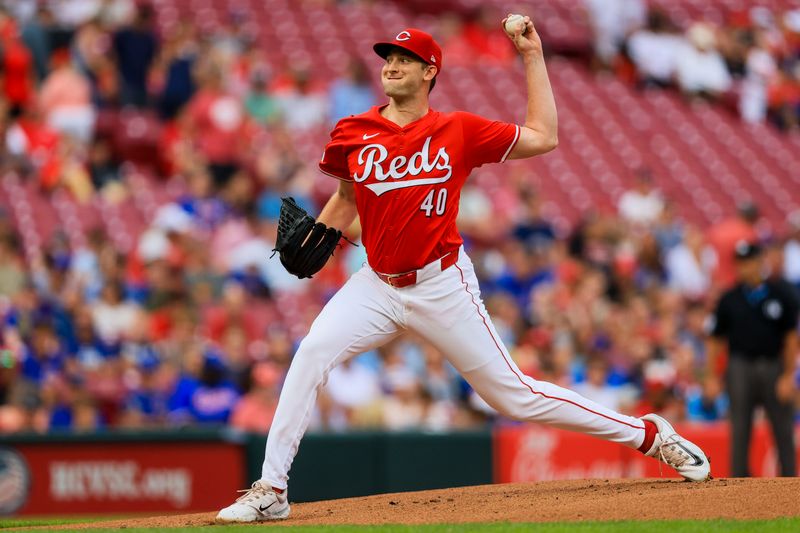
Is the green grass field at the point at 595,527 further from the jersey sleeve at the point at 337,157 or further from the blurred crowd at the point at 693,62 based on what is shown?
the blurred crowd at the point at 693,62

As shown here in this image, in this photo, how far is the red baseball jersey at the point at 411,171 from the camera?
5598 millimetres

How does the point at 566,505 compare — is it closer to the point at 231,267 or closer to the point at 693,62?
the point at 231,267

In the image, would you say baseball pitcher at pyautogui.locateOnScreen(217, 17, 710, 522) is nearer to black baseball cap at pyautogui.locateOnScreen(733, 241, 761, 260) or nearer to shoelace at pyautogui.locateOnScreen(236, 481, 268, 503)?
shoelace at pyautogui.locateOnScreen(236, 481, 268, 503)

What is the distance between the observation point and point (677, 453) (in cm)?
608

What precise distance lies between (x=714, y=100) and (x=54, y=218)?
10345mm

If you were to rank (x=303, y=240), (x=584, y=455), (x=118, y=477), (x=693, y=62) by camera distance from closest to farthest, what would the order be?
(x=303, y=240) → (x=118, y=477) → (x=584, y=455) → (x=693, y=62)

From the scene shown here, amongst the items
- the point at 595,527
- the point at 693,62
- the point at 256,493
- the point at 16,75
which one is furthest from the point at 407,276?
the point at 693,62

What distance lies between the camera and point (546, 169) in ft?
52.0

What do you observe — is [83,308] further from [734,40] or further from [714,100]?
[734,40]

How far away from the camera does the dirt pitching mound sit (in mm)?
5523

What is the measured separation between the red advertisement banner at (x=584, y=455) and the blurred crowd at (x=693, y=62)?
9.38m

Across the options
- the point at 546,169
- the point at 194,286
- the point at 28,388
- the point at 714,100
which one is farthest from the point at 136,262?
the point at 714,100

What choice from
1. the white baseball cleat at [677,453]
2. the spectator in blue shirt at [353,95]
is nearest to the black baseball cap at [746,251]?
the white baseball cleat at [677,453]

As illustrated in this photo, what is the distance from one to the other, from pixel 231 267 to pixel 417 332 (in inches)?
260
